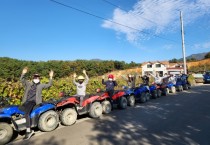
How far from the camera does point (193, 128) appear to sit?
743 centimetres

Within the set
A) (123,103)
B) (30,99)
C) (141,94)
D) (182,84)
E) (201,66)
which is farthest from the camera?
(201,66)

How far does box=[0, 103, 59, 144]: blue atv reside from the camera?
21.7ft

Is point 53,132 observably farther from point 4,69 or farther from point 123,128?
point 4,69

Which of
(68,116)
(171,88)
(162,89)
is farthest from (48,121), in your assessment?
(171,88)

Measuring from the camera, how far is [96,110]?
9766 millimetres

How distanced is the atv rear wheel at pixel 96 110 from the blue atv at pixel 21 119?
196 centimetres

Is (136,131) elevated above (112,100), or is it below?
below

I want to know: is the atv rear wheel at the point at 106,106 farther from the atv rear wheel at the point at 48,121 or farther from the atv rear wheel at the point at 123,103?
the atv rear wheel at the point at 48,121

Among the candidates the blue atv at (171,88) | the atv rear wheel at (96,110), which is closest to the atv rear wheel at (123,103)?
the atv rear wheel at (96,110)

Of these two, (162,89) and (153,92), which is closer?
(153,92)

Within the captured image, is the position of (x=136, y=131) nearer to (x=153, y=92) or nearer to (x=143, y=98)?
(x=143, y=98)

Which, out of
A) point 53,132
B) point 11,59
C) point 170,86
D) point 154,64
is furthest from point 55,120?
point 154,64

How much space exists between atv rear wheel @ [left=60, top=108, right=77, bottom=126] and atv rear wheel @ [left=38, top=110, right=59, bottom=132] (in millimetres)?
450

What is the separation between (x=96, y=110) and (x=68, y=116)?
1.59 meters
